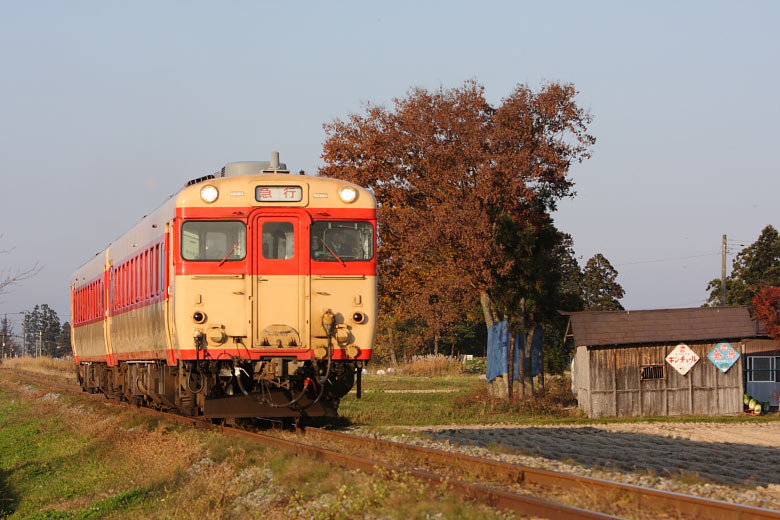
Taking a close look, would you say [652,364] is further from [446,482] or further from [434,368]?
[434,368]

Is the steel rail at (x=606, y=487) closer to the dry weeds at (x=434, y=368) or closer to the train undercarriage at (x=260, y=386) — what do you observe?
the train undercarriage at (x=260, y=386)

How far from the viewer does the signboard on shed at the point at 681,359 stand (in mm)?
28766

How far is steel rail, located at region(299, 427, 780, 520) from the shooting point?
7.31m

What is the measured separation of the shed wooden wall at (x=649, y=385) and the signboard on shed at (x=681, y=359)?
13 cm

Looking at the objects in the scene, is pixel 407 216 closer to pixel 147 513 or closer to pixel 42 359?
pixel 147 513

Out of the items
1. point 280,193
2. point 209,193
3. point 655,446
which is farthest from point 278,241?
point 655,446

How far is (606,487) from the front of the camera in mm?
8523

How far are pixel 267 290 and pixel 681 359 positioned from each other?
18.7 m

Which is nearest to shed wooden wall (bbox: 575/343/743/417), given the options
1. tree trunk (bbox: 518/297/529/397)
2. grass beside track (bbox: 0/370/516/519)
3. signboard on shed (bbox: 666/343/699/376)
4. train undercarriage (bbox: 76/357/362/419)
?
signboard on shed (bbox: 666/343/699/376)

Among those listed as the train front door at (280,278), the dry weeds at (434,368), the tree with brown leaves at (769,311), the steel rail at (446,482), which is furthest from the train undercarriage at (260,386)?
the dry weeds at (434,368)

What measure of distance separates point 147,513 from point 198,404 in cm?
465

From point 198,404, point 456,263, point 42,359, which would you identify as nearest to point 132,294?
point 198,404

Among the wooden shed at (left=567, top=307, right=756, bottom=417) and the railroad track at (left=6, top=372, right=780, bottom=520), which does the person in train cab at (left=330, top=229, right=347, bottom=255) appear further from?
the wooden shed at (left=567, top=307, right=756, bottom=417)

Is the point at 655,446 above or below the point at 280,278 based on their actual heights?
below
